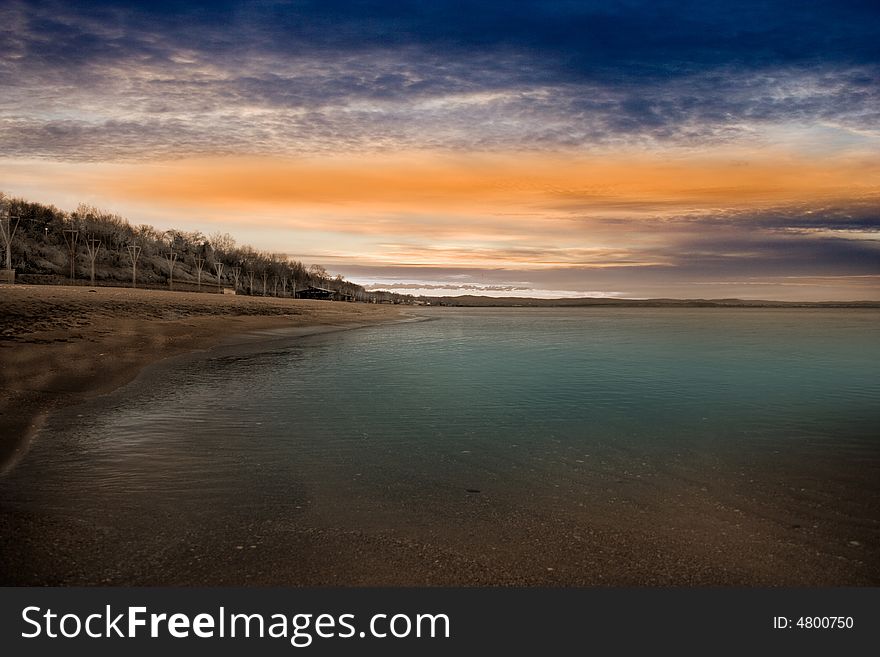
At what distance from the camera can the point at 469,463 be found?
9914mm

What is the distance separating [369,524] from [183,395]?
36.6ft

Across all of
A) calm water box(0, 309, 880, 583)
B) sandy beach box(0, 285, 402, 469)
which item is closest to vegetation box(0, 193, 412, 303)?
sandy beach box(0, 285, 402, 469)

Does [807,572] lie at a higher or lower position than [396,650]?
higher

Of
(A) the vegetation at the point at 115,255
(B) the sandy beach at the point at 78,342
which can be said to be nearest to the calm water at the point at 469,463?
(B) the sandy beach at the point at 78,342

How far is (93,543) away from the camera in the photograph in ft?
20.3

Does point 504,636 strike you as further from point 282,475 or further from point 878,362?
point 878,362

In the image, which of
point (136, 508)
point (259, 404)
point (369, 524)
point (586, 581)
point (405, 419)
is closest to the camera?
point (586, 581)

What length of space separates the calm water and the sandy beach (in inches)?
33.8

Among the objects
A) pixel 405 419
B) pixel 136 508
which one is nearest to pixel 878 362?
pixel 405 419

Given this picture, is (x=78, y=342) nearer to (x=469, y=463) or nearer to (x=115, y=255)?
(x=469, y=463)

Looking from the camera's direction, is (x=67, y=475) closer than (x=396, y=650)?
No

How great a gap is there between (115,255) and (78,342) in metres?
106

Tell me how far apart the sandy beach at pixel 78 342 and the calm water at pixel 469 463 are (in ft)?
2.82

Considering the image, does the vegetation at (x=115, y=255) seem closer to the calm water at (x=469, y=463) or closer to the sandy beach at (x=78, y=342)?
the sandy beach at (x=78, y=342)
